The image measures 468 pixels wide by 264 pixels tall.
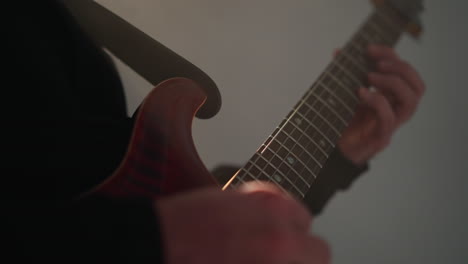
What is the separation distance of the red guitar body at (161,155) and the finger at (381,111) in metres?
0.39

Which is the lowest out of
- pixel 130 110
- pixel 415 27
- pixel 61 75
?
pixel 130 110

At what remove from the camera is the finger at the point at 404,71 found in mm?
730

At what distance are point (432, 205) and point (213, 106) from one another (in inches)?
36.1

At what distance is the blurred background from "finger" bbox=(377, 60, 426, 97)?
30 centimetres

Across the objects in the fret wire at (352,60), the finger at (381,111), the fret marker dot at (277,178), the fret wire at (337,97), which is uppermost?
the fret wire at (352,60)

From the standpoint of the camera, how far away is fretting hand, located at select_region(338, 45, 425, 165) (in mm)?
728

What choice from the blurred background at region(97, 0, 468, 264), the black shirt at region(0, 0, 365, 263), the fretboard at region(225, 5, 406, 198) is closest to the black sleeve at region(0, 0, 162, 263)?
the black shirt at region(0, 0, 365, 263)

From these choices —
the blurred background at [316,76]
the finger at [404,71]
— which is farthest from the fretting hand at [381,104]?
the blurred background at [316,76]

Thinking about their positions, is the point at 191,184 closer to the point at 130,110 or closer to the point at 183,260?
the point at 183,260

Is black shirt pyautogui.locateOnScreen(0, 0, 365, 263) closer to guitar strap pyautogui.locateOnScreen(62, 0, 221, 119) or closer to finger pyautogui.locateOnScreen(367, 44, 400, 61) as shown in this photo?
guitar strap pyautogui.locateOnScreen(62, 0, 221, 119)

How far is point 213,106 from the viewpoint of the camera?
549mm

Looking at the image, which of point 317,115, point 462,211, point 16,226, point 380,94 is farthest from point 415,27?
point 16,226

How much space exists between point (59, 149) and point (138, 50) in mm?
263

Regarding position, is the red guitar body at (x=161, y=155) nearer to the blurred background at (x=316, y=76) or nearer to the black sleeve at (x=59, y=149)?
the black sleeve at (x=59, y=149)
